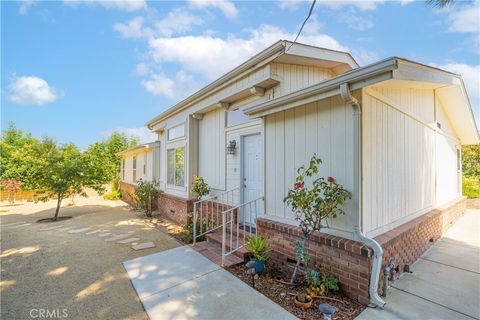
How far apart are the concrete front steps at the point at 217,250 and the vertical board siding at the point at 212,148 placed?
1.56 meters

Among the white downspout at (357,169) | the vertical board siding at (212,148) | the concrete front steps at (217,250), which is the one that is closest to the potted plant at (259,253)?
the concrete front steps at (217,250)

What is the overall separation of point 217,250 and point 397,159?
3.91 metres

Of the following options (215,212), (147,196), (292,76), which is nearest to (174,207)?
(147,196)

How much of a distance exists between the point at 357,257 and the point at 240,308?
1652 mm

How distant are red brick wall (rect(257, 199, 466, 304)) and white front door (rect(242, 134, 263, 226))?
110 centimetres

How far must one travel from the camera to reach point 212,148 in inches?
275

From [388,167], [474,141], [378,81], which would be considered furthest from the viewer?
[474,141]

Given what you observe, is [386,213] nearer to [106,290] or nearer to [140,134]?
[106,290]

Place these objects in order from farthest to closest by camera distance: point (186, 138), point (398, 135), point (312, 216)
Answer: point (186, 138) < point (398, 135) < point (312, 216)

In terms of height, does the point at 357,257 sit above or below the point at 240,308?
above

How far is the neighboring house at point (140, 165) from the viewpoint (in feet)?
34.9

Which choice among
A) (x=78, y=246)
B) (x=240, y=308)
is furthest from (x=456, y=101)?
(x=78, y=246)

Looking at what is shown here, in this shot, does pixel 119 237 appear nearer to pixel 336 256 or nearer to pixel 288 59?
pixel 336 256

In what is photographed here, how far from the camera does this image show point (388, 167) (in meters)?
3.68
